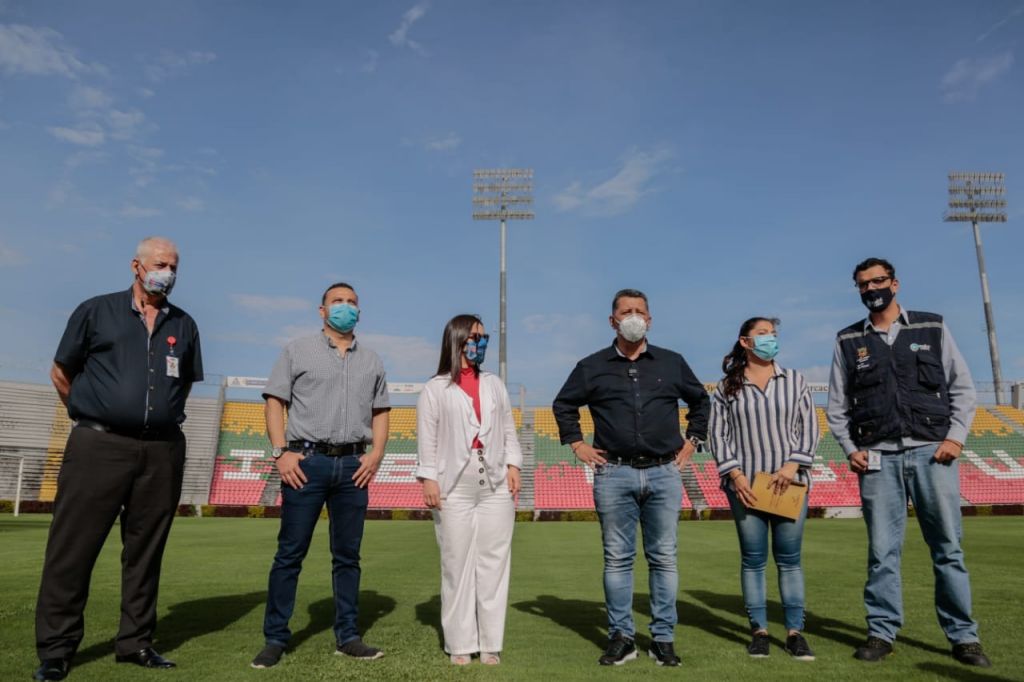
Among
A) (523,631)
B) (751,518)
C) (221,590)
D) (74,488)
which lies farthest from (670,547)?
(221,590)

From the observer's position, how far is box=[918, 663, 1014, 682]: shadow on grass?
156 inches

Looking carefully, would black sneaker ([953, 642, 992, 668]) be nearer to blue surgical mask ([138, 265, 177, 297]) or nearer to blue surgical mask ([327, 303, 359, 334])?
blue surgical mask ([327, 303, 359, 334])

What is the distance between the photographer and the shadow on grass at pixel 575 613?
538 cm

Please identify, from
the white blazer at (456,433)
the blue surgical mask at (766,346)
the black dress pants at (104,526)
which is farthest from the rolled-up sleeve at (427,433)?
the blue surgical mask at (766,346)

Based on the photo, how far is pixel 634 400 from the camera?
474cm

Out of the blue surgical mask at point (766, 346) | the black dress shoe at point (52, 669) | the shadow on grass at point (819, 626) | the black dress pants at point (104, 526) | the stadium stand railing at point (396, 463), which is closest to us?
the black dress shoe at point (52, 669)

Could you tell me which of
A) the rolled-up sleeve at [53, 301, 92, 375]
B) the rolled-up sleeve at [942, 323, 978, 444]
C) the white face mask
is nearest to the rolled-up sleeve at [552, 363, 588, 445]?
the white face mask

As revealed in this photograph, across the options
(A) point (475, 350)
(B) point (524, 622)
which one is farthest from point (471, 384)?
(B) point (524, 622)

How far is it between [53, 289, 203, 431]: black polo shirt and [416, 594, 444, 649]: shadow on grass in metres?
2.46

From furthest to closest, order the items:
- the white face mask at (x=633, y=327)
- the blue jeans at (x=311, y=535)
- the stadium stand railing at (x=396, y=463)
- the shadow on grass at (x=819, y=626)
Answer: the stadium stand railing at (x=396, y=463), the shadow on grass at (x=819, y=626), the white face mask at (x=633, y=327), the blue jeans at (x=311, y=535)

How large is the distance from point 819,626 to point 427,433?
141 inches

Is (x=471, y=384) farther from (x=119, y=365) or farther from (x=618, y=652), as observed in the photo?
(x=119, y=365)

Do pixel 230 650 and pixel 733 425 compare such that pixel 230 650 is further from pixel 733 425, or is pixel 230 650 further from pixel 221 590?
pixel 733 425

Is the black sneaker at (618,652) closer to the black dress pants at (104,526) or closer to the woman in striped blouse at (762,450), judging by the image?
the woman in striped blouse at (762,450)
